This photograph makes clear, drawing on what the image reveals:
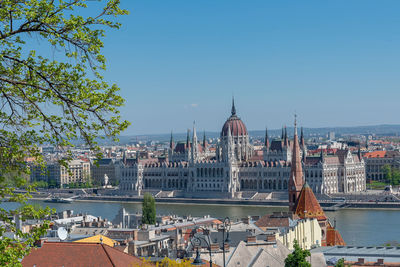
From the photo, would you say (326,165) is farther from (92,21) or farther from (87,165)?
(92,21)

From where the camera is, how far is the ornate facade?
8888cm

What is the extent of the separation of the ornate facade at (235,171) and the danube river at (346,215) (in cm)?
1047

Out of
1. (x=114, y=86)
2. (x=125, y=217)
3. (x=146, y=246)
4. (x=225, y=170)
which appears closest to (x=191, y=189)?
(x=225, y=170)

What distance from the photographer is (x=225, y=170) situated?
310 feet

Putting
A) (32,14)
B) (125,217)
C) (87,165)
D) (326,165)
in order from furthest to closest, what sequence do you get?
(87,165) < (326,165) < (125,217) < (32,14)

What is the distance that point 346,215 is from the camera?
65.8m

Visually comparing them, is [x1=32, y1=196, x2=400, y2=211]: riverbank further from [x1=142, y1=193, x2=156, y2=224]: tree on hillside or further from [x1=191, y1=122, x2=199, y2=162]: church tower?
[x1=142, y1=193, x2=156, y2=224]: tree on hillside

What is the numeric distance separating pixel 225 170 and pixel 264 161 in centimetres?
502

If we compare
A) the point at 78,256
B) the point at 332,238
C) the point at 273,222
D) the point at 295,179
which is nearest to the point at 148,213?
the point at 295,179

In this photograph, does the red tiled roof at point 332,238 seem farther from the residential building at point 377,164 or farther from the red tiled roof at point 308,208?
the residential building at point 377,164

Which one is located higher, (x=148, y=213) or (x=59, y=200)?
(x=148, y=213)

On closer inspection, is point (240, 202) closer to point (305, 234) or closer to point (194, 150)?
point (194, 150)

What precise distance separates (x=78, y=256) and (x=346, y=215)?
1982 inches

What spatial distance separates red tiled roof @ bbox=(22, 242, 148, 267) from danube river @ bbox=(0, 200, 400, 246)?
27.0 metres
